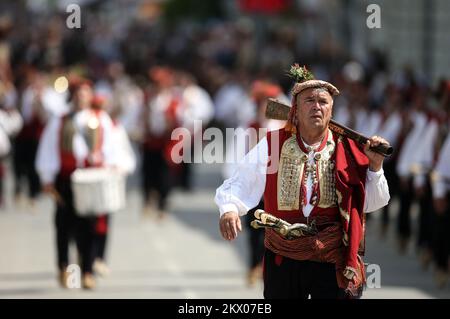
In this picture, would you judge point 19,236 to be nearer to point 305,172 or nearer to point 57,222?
point 57,222

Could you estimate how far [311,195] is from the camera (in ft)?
26.9

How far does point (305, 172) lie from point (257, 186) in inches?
11.6

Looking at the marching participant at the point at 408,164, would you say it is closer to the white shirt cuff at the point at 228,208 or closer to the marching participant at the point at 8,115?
the marching participant at the point at 8,115

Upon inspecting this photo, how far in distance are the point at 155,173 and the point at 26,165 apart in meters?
2.32

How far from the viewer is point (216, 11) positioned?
54.3m

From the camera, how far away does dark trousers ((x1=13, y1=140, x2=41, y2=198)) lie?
20.8 meters

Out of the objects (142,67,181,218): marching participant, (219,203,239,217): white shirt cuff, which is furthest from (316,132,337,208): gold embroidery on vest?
(142,67,181,218): marching participant

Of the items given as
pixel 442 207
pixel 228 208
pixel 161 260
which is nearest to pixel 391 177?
pixel 161 260

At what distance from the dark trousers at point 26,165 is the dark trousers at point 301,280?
12.8 m

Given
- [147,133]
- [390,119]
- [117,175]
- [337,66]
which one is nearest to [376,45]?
[337,66]

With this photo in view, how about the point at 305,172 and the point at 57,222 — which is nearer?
the point at 305,172

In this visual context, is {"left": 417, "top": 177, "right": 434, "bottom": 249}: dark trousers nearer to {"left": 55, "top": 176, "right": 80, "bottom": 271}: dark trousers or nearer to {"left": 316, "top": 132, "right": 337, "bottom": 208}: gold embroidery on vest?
{"left": 55, "top": 176, "right": 80, "bottom": 271}: dark trousers
